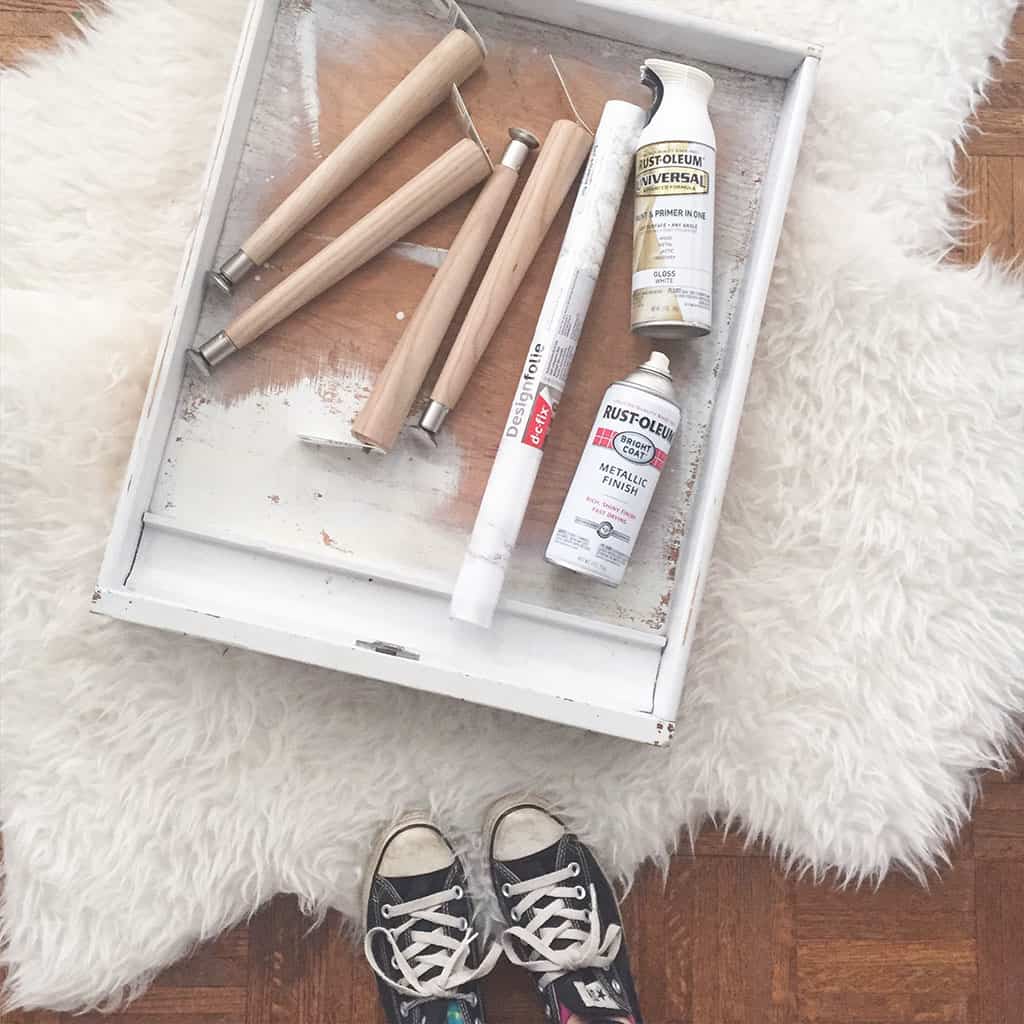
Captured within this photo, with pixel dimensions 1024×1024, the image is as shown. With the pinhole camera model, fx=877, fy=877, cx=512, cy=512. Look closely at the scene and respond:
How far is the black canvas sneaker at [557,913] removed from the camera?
60 cm

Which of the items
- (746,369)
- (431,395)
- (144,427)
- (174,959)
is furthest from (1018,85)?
(174,959)

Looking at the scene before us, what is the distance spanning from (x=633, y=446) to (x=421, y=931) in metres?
0.37

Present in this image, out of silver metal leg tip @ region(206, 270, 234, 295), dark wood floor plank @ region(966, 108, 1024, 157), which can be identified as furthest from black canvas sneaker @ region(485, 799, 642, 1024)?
dark wood floor plank @ region(966, 108, 1024, 157)

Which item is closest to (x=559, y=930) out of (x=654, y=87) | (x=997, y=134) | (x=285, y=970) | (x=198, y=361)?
(x=285, y=970)

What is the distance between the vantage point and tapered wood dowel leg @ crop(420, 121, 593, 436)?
0.51m

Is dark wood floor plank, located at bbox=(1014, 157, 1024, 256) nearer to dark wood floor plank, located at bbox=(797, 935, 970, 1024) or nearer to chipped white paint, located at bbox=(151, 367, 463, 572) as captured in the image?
dark wood floor plank, located at bbox=(797, 935, 970, 1024)

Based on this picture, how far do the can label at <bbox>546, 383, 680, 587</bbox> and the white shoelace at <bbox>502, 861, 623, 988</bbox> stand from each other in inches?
9.5

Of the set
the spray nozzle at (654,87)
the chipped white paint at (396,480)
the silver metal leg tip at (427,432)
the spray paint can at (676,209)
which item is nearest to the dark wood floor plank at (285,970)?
the chipped white paint at (396,480)

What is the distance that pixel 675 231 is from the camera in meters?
0.50

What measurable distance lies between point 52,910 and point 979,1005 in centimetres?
66

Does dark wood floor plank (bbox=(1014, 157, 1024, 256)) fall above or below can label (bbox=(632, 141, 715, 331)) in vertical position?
above

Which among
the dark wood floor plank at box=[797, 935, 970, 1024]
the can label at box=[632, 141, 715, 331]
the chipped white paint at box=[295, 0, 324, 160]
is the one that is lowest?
the dark wood floor plank at box=[797, 935, 970, 1024]

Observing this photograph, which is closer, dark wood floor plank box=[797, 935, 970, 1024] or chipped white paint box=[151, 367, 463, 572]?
chipped white paint box=[151, 367, 463, 572]

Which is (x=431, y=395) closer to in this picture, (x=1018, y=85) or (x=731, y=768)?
(x=731, y=768)
